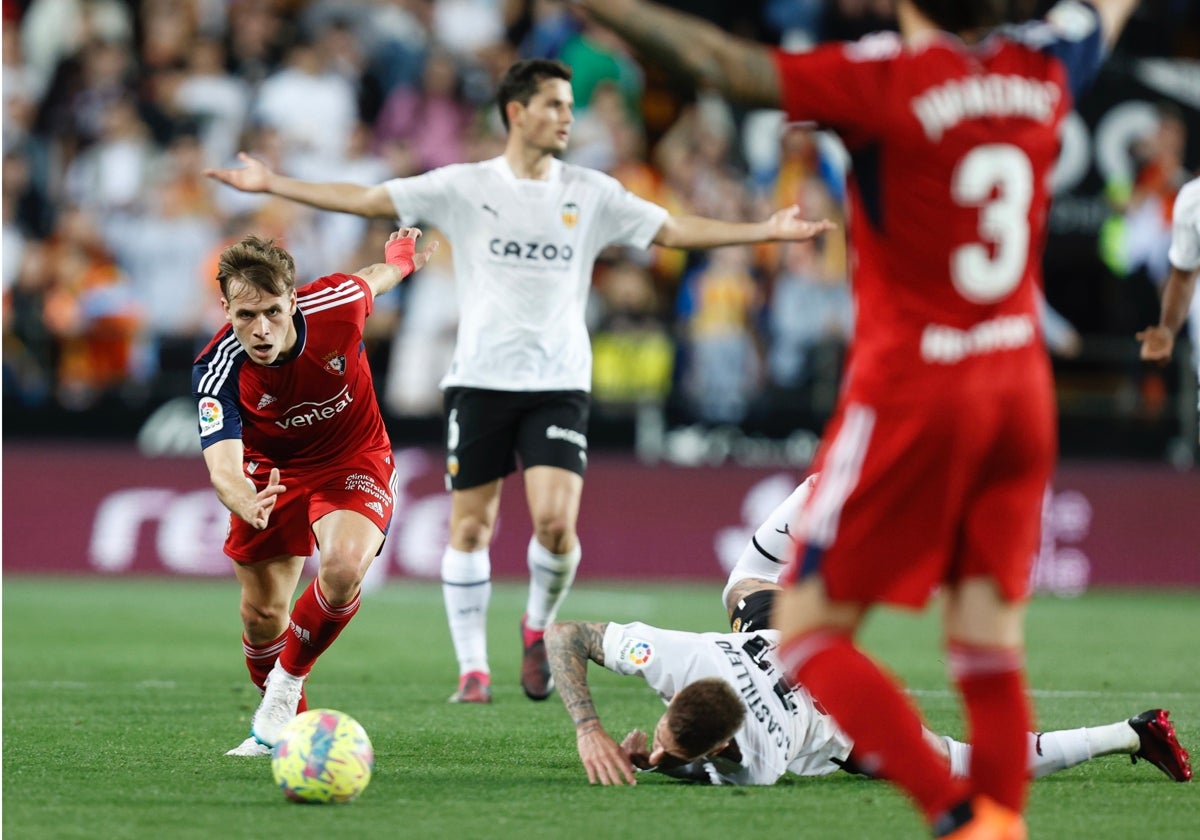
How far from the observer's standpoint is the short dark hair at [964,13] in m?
4.20

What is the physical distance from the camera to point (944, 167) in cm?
415

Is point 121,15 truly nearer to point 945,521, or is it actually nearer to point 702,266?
point 702,266

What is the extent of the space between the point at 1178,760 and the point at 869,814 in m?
1.28

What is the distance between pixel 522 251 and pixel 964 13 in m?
4.71

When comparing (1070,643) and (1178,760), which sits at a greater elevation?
(1178,760)

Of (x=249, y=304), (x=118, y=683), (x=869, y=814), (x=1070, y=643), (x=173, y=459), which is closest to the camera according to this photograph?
(x=869, y=814)

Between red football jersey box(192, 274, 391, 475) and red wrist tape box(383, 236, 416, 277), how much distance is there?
34cm

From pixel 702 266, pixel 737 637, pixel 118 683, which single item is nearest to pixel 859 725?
pixel 737 637

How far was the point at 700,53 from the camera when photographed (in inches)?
164

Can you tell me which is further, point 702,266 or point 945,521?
point 702,266

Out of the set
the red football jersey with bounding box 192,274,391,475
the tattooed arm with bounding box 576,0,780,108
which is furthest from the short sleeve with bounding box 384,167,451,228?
the tattooed arm with bounding box 576,0,780,108

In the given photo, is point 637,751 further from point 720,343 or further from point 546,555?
point 720,343

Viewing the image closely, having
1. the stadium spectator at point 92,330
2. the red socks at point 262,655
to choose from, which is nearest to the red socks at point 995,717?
the red socks at point 262,655

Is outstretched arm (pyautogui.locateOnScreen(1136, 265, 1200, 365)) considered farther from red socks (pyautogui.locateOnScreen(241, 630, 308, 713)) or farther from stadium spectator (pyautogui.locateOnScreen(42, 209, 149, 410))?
stadium spectator (pyautogui.locateOnScreen(42, 209, 149, 410))
